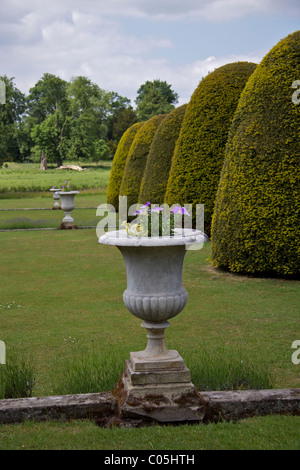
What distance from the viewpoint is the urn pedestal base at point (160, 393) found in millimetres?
3752

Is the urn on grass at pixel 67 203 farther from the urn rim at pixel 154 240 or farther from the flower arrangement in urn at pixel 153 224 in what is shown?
the urn rim at pixel 154 240

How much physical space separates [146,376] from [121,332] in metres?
2.59

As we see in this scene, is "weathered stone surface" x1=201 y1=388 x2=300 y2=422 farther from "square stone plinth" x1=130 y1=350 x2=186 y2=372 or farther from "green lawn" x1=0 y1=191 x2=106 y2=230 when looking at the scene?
"green lawn" x1=0 y1=191 x2=106 y2=230

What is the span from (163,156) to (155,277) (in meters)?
12.9

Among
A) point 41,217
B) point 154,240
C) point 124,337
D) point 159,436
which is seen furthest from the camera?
point 41,217

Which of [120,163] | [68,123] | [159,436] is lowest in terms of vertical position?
[159,436]

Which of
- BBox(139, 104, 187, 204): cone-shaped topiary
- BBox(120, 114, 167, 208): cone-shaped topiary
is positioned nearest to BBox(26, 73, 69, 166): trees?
BBox(120, 114, 167, 208): cone-shaped topiary

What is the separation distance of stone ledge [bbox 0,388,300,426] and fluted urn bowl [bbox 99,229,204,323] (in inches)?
28.0

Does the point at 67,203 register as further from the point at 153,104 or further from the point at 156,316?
the point at 153,104

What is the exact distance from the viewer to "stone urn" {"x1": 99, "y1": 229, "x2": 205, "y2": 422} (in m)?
3.75

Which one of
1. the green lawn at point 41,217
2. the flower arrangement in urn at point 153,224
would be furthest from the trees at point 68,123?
the flower arrangement in urn at point 153,224

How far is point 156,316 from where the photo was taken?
12.8 ft

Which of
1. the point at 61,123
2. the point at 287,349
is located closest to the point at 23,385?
the point at 287,349

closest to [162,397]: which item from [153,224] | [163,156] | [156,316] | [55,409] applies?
[156,316]
